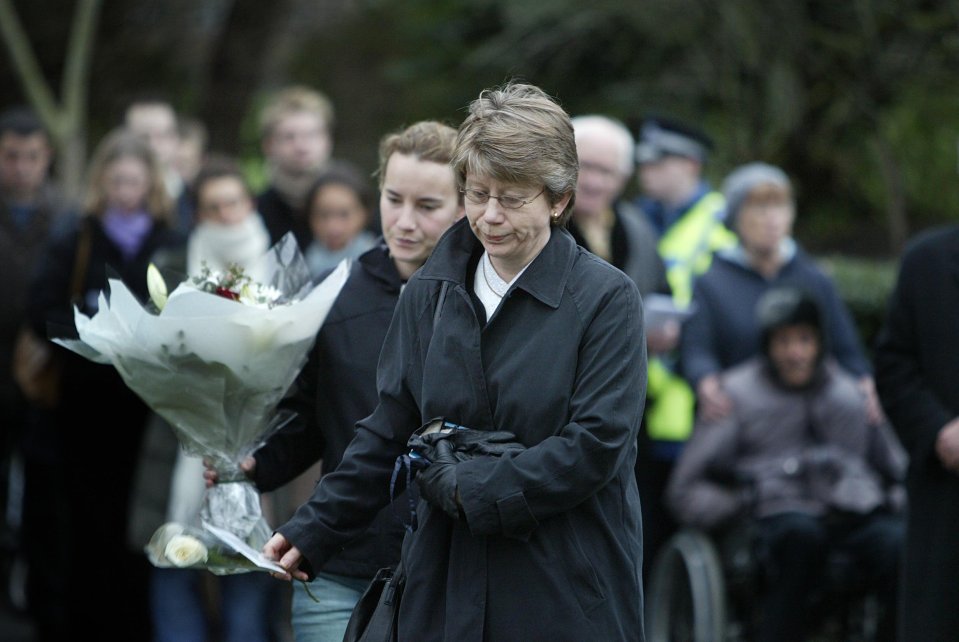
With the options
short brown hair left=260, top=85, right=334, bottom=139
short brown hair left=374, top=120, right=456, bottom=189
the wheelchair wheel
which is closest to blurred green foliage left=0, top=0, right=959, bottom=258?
short brown hair left=260, top=85, right=334, bottom=139

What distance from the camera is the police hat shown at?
7926 millimetres

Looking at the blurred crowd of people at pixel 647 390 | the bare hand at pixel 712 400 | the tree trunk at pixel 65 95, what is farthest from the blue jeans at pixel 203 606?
the tree trunk at pixel 65 95

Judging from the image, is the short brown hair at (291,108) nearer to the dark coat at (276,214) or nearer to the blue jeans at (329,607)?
the dark coat at (276,214)

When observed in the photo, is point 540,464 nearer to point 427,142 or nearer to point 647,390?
point 427,142

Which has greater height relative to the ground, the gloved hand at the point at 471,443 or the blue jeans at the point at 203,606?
the gloved hand at the point at 471,443

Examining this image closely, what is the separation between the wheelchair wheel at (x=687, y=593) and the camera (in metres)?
6.61

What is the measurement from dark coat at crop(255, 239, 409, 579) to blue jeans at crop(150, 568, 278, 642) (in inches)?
105

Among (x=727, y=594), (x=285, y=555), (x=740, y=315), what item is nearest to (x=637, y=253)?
(x=740, y=315)

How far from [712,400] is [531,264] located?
3.56m

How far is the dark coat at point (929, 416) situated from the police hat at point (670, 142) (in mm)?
2782

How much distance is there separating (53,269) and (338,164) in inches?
54.3

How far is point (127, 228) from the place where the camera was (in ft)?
23.6

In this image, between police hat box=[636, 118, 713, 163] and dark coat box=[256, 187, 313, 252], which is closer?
dark coat box=[256, 187, 313, 252]

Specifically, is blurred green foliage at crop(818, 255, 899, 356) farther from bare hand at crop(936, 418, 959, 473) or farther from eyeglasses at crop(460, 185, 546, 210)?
eyeglasses at crop(460, 185, 546, 210)
